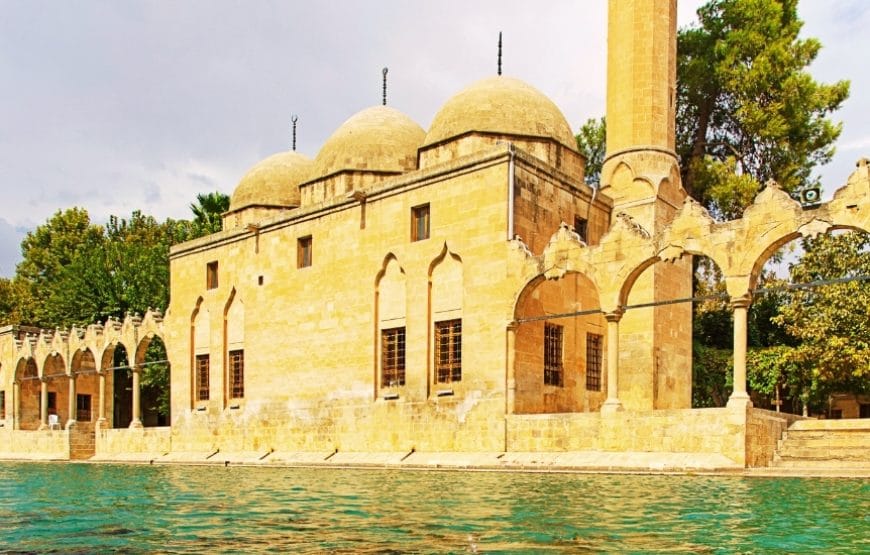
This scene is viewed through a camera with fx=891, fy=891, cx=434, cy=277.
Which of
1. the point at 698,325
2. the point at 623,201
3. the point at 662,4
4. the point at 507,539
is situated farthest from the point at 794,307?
the point at 507,539

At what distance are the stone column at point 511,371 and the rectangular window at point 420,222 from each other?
329 centimetres

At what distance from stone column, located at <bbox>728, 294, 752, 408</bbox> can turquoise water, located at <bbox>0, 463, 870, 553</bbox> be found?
1642 millimetres

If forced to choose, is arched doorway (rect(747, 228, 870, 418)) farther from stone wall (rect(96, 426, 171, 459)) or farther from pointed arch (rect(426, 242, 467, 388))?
stone wall (rect(96, 426, 171, 459))

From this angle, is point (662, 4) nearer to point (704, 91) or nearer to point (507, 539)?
point (704, 91)

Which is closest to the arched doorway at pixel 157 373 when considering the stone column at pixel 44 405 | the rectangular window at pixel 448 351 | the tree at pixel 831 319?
the stone column at pixel 44 405

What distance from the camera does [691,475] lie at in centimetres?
1266

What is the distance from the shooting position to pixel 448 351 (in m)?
18.2

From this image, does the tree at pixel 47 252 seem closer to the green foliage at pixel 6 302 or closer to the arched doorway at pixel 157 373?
the green foliage at pixel 6 302

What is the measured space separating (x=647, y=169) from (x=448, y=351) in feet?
20.4

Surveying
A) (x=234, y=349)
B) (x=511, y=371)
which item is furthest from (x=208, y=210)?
(x=511, y=371)

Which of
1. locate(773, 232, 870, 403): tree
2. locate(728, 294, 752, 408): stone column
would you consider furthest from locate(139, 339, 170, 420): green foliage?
locate(728, 294, 752, 408): stone column

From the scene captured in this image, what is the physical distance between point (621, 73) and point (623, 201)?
3.01 meters

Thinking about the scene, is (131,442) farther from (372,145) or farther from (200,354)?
(372,145)

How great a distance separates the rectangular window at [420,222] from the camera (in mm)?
19094
